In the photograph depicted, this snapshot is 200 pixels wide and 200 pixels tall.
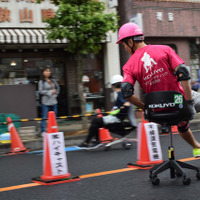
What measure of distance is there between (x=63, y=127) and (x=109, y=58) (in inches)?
160

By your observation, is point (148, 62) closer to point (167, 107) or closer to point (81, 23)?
point (167, 107)

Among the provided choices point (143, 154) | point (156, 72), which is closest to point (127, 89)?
point (156, 72)

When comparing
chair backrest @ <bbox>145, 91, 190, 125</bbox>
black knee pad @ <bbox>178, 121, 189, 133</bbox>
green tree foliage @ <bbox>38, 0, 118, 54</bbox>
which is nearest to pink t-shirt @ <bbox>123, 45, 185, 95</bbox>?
chair backrest @ <bbox>145, 91, 190, 125</bbox>

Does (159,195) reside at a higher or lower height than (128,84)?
lower

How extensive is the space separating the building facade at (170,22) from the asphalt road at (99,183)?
897cm

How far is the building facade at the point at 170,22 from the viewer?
15508 mm

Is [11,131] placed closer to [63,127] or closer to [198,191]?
[63,127]

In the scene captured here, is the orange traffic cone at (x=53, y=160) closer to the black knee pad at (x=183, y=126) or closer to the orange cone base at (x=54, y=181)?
the orange cone base at (x=54, y=181)

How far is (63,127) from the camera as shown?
464 inches

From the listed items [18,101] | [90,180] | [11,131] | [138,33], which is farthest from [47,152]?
[18,101]

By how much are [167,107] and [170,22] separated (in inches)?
508

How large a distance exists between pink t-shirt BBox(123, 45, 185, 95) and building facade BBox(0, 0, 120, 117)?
8839 millimetres

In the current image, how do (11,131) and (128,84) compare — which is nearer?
(128,84)

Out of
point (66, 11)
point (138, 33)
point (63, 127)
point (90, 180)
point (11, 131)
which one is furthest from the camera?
point (63, 127)
